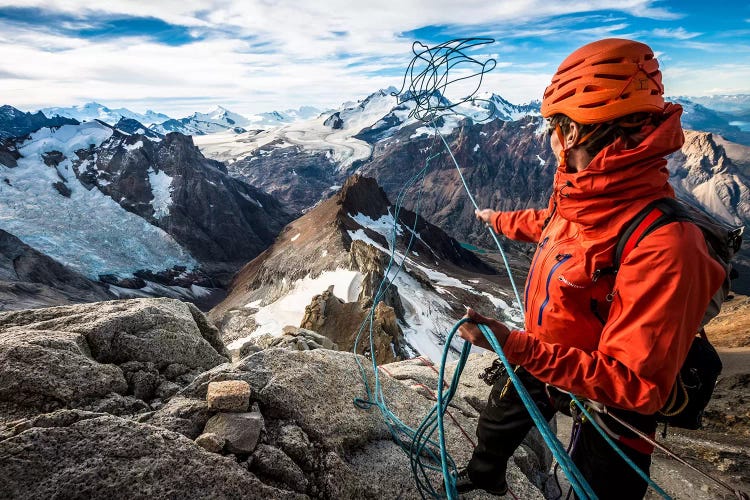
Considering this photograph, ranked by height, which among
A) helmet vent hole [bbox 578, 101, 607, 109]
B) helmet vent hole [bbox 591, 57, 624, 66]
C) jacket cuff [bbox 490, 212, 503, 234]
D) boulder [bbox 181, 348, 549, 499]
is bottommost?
boulder [bbox 181, 348, 549, 499]

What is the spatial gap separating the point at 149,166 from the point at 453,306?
13182 centimetres

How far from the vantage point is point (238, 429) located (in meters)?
4.51

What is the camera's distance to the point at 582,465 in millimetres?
4027

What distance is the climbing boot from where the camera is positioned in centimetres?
488

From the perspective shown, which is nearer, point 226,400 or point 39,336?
point 226,400

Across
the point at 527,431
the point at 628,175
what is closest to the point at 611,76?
the point at 628,175

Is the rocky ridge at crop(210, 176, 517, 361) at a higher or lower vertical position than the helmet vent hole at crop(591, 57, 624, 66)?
lower

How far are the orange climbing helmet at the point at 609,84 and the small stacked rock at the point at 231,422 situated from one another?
451 cm

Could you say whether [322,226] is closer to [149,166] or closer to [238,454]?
[238,454]

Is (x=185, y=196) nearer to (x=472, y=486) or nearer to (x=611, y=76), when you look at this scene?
(x=472, y=486)

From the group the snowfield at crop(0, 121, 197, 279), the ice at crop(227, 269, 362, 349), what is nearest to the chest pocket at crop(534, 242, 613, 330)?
the ice at crop(227, 269, 362, 349)

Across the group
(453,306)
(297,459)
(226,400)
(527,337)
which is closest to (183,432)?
(226,400)

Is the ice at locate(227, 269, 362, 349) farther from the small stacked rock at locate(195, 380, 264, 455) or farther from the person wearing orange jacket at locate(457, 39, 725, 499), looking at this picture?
the person wearing orange jacket at locate(457, 39, 725, 499)

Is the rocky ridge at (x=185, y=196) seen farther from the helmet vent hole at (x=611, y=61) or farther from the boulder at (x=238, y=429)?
the helmet vent hole at (x=611, y=61)
